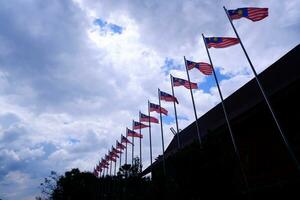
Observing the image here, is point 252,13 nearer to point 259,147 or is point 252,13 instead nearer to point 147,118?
point 259,147

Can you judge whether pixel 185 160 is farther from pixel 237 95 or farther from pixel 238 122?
pixel 237 95

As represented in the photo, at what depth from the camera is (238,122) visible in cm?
1741

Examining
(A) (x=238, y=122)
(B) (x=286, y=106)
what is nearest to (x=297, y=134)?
(B) (x=286, y=106)

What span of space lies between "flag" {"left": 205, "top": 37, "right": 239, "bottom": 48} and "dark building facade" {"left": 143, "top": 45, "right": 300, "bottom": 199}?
151 inches

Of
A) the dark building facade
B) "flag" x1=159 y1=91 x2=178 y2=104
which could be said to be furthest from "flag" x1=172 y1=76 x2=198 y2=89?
the dark building facade

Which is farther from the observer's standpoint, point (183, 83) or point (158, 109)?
point (158, 109)

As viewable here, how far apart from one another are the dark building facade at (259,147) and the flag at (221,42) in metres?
3.84

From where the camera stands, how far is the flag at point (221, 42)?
→ 53.0ft

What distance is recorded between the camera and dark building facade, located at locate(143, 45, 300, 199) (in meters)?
11.4

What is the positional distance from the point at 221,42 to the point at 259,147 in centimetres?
762

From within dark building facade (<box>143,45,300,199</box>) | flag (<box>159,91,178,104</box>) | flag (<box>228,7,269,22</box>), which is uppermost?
flag (<box>159,91,178,104</box>)

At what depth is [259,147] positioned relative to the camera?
17625 mm

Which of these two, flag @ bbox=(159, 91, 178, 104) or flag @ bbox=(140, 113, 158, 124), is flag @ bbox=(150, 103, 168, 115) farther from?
flag @ bbox=(159, 91, 178, 104)

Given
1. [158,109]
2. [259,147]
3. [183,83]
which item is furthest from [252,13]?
[158,109]
